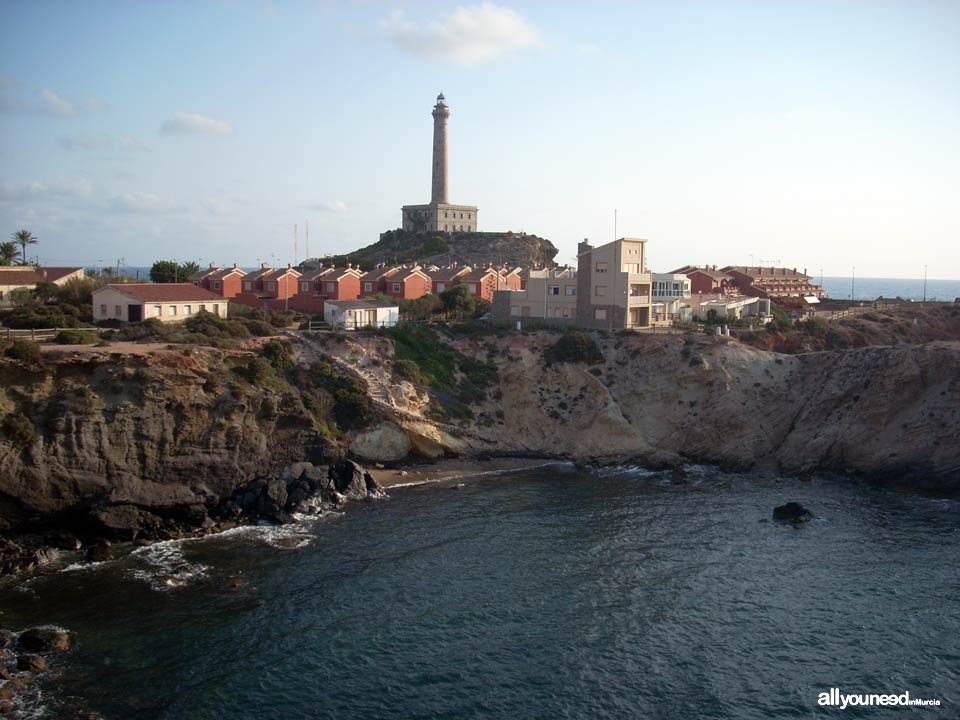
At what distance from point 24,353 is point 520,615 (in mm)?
29892

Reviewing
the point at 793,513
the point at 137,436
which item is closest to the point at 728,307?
the point at 793,513

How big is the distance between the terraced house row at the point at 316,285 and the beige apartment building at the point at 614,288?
1277 centimetres

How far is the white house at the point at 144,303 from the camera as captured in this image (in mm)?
60812

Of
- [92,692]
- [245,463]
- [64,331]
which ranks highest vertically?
[64,331]

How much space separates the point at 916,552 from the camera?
1531 inches

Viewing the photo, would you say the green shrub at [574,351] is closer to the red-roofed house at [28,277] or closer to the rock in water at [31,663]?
the red-roofed house at [28,277]

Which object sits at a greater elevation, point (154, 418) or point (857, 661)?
point (154, 418)

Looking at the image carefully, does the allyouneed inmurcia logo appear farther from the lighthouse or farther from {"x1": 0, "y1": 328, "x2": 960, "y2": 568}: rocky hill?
the lighthouse

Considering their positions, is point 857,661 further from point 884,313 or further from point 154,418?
point 884,313

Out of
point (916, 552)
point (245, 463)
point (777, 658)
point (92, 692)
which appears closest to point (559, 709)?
point (777, 658)

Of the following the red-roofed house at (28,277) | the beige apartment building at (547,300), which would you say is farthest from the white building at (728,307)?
the red-roofed house at (28,277)

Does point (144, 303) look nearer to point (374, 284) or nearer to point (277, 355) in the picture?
point (277, 355)

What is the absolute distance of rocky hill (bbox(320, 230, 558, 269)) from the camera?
116 m

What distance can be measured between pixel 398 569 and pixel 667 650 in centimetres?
1249
